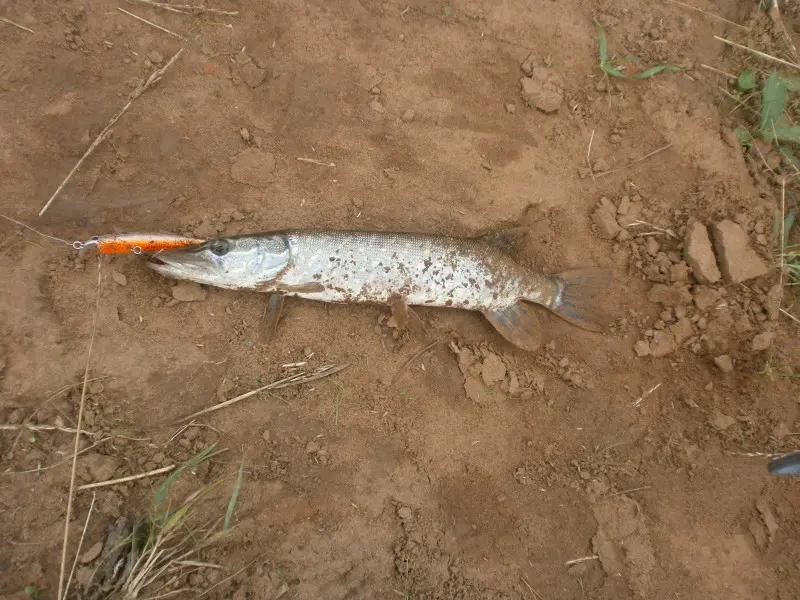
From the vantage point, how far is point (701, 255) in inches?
169

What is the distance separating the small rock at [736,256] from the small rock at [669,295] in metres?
0.39

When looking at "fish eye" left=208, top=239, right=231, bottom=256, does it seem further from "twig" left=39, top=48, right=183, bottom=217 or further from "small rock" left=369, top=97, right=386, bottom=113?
"small rock" left=369, top=97, right=386, bottom=113

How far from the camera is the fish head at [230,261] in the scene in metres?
3.94

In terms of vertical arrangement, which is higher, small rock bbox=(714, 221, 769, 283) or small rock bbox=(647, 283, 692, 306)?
small rock bbox=(714, 221, 769, 283)

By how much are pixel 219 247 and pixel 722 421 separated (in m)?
4.60

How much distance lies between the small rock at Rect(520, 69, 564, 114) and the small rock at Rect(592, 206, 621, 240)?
3.62 ft

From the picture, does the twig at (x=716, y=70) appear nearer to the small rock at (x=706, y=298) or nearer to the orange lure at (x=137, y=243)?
the small rock at (x=706, y=298)

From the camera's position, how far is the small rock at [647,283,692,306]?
4.35 m

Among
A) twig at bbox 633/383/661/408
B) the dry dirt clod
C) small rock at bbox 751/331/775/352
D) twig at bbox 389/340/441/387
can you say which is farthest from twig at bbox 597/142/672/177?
the dry dirt clod

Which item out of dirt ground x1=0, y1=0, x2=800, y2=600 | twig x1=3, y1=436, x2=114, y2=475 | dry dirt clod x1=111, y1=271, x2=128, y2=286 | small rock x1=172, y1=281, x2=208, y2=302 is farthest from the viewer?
small rock x1=172, y1=281, x2=208, y2=302

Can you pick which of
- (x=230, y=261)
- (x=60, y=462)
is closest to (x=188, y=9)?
(x=230, y=261)

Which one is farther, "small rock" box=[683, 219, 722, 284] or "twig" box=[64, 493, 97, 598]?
"small rock" box=[683, 219, 722, 284]

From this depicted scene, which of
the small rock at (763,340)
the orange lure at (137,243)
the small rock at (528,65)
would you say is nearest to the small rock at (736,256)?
the small rock at (763,340)

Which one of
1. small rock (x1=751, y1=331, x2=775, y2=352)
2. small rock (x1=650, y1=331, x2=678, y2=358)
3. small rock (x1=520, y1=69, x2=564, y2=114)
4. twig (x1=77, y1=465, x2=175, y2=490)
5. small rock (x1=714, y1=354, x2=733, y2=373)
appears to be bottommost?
twig (x1=77, y1=465, x2=175, y2=490)
